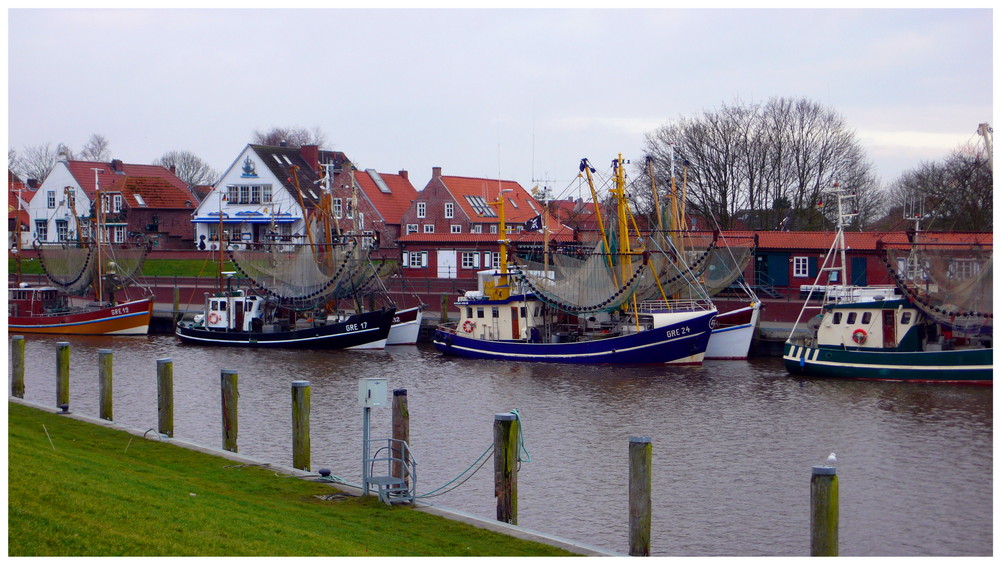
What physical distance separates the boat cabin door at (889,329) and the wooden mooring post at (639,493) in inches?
976

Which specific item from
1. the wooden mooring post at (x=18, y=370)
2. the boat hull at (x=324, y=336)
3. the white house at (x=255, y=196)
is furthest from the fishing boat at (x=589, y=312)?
the white house at (x=255, y=196)

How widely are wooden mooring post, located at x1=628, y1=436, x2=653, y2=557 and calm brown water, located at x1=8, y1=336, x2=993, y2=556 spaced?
86.3 inches

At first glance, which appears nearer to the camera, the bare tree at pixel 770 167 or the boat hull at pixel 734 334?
the boat hull at pixel 734 334

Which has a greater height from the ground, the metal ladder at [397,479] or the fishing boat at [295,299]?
the fishing boat at [295,299]

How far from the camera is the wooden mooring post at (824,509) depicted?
1363 centimetres

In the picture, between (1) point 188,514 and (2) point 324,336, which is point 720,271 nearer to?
(2) point 324,336

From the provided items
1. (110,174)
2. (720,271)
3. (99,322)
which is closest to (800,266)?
(720,271)

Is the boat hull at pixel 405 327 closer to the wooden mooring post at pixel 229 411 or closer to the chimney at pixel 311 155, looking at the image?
the wooden mooring post at pixel 229 411

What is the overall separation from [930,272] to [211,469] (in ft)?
85.2

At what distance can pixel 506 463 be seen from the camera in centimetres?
1716

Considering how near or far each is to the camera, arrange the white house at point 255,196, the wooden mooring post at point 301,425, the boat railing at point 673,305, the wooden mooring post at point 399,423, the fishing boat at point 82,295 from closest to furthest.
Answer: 1. the wooden mooring post at point 399,423
2. the wooden mooring post at point 301,425
3. the boat railing at point 673,305
4. the fishing boat at point 82,295
5. the white house at point 255,196

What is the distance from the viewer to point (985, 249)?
36.8m

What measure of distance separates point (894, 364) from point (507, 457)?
2337 centimetres

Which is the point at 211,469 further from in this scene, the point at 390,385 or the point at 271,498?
the point at 390,385
